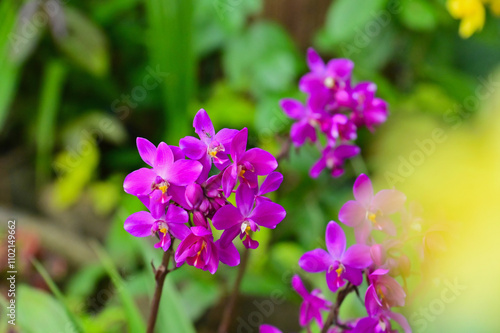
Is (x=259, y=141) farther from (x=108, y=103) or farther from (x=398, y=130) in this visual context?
(x=108, y=103)

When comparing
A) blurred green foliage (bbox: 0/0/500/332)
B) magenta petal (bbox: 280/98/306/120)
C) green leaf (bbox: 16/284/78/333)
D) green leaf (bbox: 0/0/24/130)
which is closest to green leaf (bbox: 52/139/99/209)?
blurred green foliage (bbox: 0/0/500/332)

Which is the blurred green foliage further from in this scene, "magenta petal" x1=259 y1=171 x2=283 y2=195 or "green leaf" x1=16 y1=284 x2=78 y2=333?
"magenta petal" x1=259 y1=171 x2=283 y2=195

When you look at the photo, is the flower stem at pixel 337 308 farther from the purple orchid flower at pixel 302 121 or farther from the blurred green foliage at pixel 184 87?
the blurred green foliage at pixel 184 87

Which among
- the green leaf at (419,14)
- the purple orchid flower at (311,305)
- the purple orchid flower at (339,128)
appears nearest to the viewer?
the purple orchid flower at (311,305)

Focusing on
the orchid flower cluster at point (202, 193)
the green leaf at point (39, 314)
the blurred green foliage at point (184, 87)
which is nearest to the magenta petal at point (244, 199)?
the orchid flower cluster at point (202, 193)

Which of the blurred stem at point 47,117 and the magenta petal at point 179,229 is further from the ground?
the blurred stem at point 47,117

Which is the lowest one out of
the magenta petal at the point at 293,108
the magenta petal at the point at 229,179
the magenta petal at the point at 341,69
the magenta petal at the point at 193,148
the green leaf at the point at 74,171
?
the magenta petal at the point at 229,179
